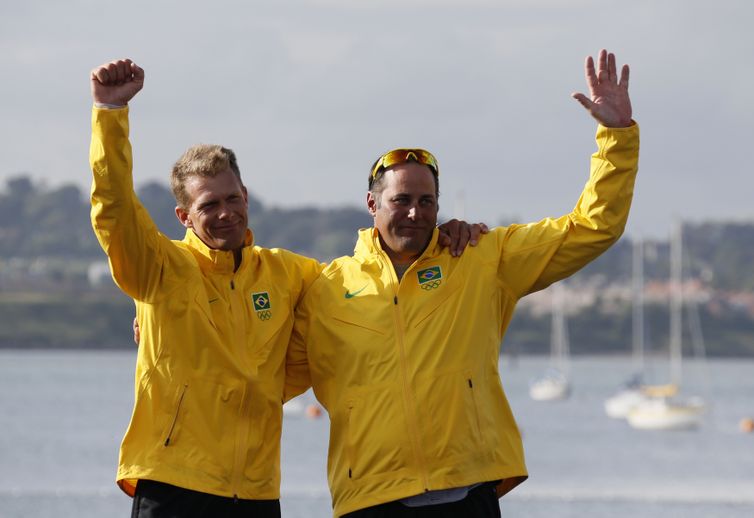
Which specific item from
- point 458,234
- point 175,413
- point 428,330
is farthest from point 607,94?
point 175,413

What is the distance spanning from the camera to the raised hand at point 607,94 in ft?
21.0

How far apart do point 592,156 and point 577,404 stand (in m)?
79.1

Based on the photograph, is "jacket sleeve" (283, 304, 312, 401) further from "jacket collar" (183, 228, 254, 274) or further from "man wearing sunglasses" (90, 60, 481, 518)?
"jacket collar" (183, 228, 254, 274)

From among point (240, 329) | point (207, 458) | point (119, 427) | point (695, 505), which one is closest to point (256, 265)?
point (240, 329)

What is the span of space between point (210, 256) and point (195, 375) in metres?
0.54

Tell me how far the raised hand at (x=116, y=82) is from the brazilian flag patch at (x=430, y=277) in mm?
1478

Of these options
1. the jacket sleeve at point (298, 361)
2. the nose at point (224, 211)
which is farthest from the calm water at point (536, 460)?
the nose at point (224, 211)

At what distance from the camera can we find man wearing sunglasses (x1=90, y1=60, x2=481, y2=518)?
6.03 meters

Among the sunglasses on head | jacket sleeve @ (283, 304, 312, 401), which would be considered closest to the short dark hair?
the sunglasses on head

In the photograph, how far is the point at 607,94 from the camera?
645cm

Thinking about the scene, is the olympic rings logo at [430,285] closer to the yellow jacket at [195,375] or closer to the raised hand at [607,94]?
the yellow jacket at [195,375]

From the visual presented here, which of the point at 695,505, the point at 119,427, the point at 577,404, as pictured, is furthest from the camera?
the point at 577,404

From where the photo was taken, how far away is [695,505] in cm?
2636

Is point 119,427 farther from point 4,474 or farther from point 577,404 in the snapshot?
point 577,404
